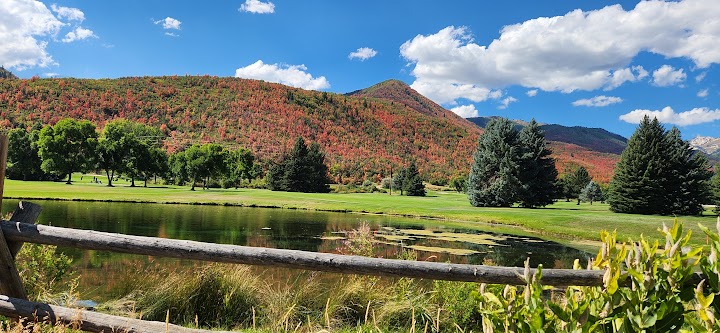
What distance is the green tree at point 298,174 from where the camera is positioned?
221 feet

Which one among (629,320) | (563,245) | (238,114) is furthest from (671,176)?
(238,114)

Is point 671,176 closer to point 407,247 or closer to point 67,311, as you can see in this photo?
point 407,247

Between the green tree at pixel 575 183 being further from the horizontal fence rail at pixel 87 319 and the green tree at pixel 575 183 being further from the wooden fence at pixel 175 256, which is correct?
the horizontal fence rail at pixel 87 319

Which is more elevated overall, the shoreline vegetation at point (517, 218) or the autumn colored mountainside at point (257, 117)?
the autumn colored mountainside at point (257, 117)

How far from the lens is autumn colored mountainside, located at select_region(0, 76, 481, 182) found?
9938 cm

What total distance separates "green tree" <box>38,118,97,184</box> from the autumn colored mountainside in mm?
34398

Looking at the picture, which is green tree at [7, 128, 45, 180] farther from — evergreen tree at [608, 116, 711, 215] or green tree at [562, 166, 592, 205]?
green tree at [562, 166, 592, 205]

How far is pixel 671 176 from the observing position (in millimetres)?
36219

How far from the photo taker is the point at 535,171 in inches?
1661

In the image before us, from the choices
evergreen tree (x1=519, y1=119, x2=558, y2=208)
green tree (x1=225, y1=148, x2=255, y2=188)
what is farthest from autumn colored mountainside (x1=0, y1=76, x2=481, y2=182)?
evergreen tree (x1=519, y1=119, x2=558, y2=208)

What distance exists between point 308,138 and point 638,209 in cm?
9135

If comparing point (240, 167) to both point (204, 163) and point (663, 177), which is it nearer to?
point (204, 163)

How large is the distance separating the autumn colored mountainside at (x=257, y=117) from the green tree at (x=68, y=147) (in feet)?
113

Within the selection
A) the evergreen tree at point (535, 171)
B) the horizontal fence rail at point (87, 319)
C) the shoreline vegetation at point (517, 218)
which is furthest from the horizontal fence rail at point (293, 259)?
the evergreen tree at point (535, 171)
